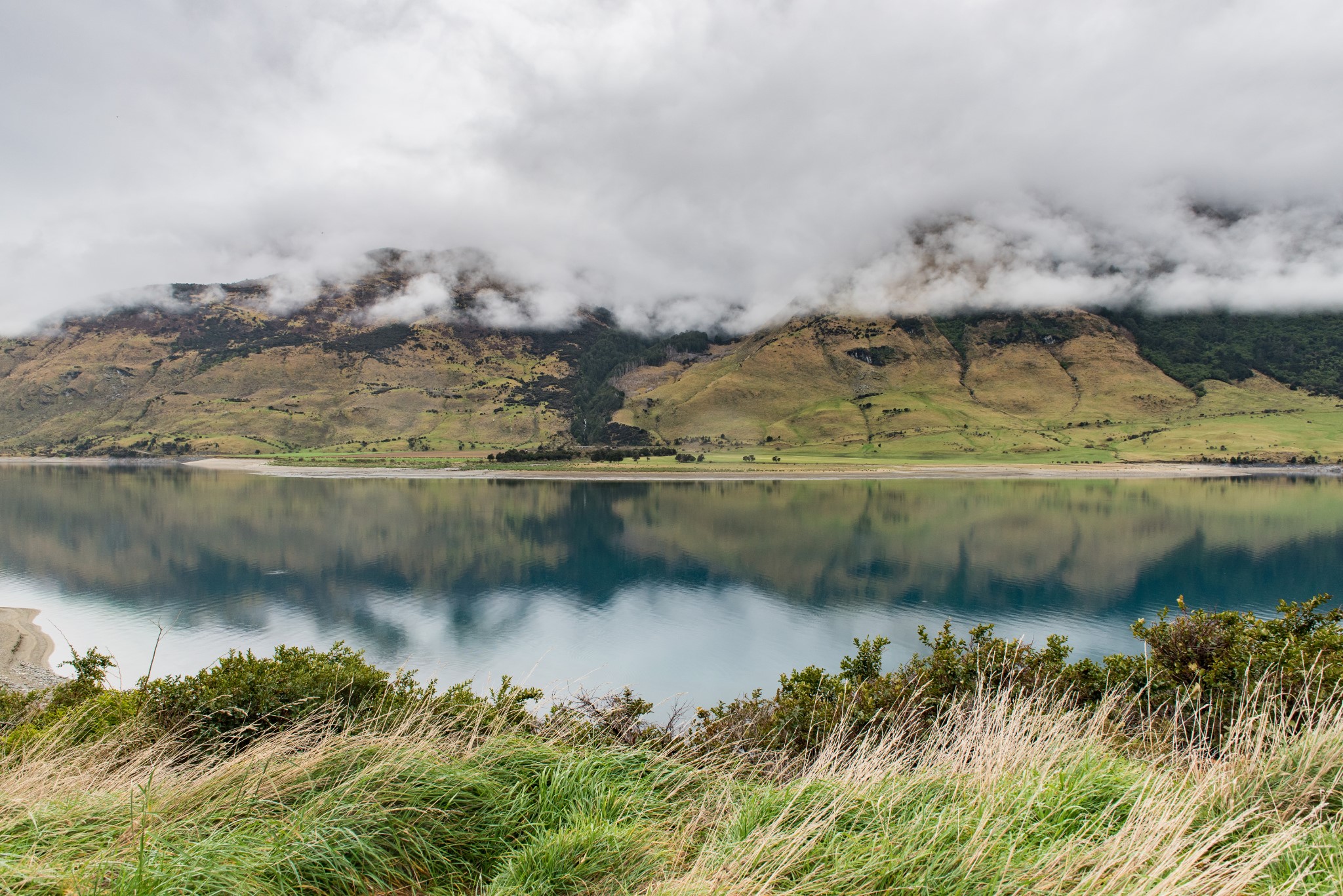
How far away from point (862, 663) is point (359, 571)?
145 ft

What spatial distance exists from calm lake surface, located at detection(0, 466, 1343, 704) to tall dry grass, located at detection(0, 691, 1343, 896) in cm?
1762

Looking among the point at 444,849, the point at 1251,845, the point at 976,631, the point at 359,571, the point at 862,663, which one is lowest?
the point at 359,571

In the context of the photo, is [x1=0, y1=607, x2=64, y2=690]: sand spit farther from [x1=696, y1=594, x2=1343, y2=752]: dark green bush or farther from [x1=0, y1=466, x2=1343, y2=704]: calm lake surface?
[x1=696, y1=594, x2=1343, y2=752]: dark green bush

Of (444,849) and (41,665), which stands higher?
(444,849)

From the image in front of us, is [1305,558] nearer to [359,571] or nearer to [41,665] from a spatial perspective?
[359,571]

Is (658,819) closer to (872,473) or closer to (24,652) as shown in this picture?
(24,652)

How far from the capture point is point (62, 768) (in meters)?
4.73

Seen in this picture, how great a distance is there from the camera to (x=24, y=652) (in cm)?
2880

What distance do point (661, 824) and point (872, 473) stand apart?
12651 cm

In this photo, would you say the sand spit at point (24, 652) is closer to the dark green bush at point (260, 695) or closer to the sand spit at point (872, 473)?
the dark green bush at point (260, 695)

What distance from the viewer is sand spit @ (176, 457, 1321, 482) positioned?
119 metres

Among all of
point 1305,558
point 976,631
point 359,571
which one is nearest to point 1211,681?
point 976,631

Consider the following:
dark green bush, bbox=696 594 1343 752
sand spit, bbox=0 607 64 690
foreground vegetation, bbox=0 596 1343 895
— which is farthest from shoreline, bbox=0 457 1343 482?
foreground vegetation, bbox=0 596 1343 895

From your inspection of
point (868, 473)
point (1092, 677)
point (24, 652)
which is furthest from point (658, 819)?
point (868, 473)
